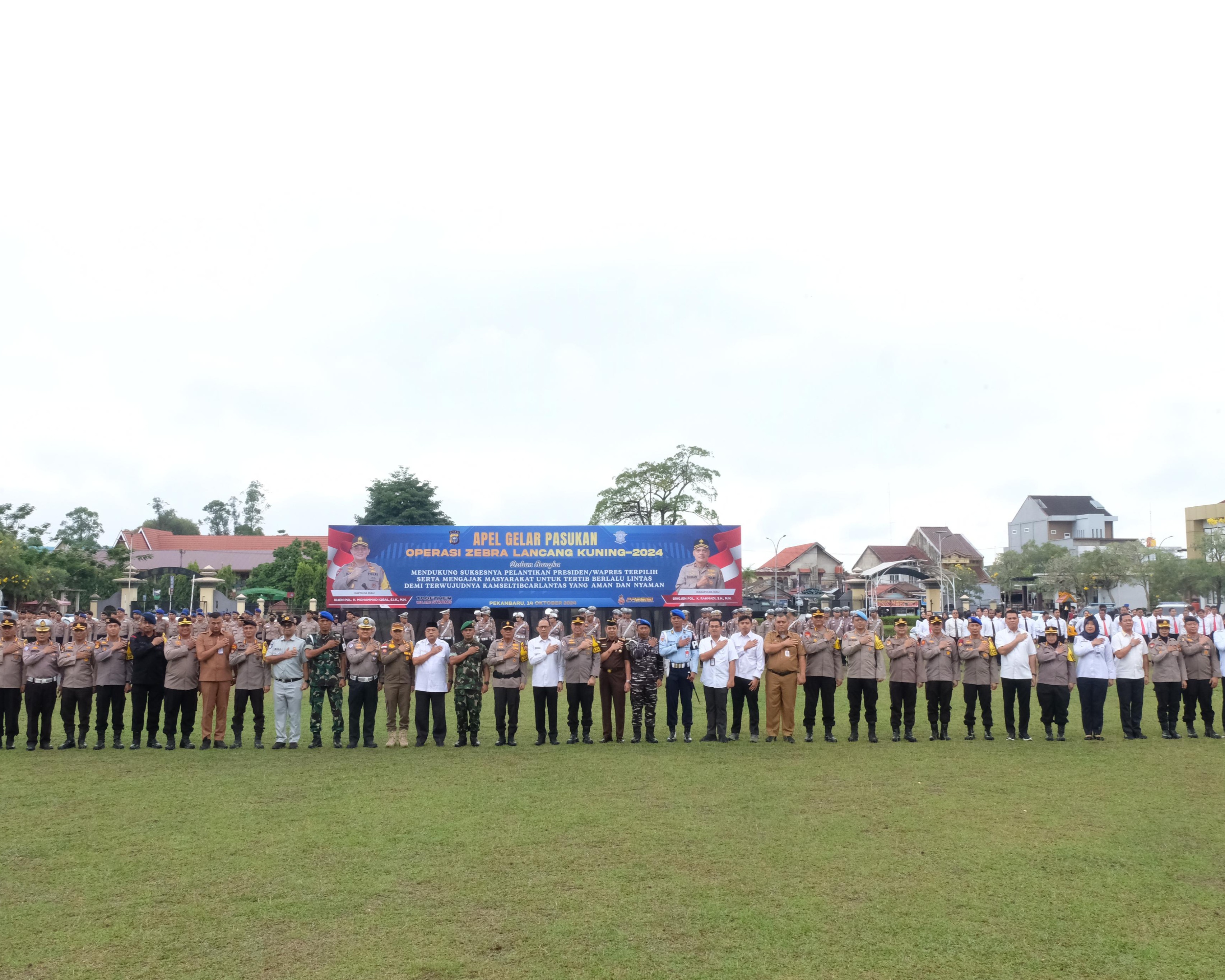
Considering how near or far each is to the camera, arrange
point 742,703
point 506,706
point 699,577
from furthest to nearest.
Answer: point 699,577 < point 742,703 < point 506,706

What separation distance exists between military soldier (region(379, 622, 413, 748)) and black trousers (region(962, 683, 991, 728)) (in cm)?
683

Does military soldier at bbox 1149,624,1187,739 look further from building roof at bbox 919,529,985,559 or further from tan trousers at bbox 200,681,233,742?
building roof at bbox 919,529,985,559

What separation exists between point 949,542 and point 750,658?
292ft

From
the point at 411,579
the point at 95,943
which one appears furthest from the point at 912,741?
the point at 411,579

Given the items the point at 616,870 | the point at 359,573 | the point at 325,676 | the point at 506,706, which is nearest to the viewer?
the point at 616,870

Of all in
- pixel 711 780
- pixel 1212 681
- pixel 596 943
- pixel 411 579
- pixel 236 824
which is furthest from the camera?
pixel 411 579

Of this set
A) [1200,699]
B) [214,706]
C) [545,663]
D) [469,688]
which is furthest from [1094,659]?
[214,706]

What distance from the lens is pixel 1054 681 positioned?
12.4 metres

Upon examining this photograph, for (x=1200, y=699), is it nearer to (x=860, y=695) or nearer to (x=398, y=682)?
(x=860, y=695)

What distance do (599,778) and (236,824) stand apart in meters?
3.35

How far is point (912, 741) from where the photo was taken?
12094mm

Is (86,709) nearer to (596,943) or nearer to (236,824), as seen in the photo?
(236,824)

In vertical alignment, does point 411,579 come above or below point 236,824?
above

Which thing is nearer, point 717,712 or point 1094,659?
point 717,712
